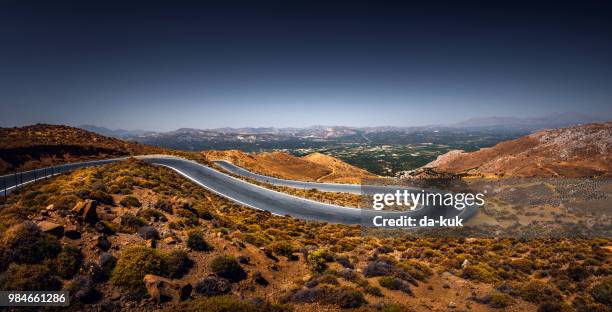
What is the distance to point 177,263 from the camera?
33.6ft

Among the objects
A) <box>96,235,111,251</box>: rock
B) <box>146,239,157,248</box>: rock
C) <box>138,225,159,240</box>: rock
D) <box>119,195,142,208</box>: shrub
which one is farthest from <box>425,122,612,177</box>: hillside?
<box>96,235,111,251</box>: rock

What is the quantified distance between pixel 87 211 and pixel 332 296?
1048 cm

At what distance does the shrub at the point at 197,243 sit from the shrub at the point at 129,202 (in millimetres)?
6053

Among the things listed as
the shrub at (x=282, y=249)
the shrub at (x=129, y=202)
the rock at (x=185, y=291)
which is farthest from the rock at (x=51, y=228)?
the shrub at (x=282, y=249)

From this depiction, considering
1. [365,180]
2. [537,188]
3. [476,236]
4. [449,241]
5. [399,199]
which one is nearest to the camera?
[449,241]

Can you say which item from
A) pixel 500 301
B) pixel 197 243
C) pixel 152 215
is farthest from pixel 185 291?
pixel 500 301

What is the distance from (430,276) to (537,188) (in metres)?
26.4

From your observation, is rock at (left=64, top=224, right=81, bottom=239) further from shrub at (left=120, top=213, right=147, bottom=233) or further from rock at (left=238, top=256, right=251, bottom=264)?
rock at (left=238, top=256, right=251, bottom=264)

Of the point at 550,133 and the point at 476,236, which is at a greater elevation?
the point at 550,133

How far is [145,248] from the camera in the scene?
10523mm

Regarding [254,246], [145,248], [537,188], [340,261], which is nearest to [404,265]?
[340,261]

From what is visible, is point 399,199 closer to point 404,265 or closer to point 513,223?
point 513,223

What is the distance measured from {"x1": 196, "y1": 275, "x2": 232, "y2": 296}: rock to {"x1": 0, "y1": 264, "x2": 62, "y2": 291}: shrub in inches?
158

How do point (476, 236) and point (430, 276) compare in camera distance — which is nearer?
point (430, 276)
